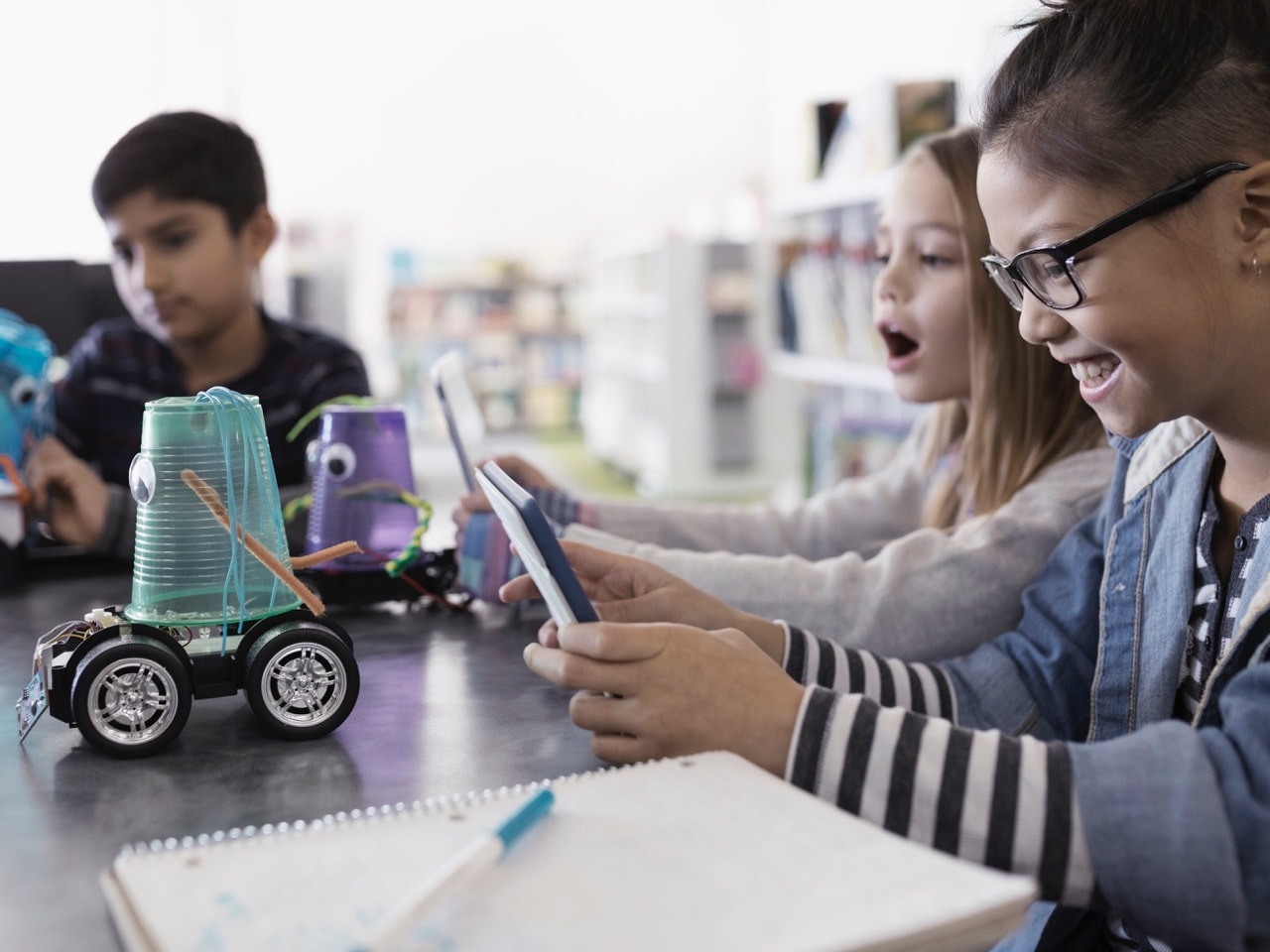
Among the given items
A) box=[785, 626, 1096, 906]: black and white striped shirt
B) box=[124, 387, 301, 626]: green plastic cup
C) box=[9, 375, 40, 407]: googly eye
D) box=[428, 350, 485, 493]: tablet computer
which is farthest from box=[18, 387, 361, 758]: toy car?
box=[9, 375, 40, 407]: googly eye

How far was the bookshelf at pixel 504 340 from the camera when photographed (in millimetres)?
7500

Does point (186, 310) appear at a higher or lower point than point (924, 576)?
higher

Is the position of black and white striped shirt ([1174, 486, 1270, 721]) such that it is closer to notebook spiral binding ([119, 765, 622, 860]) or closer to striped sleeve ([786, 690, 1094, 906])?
striped sleeve ([786, 690, 1094, 906])

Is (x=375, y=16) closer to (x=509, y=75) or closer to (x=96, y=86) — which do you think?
(x=509, y=75)

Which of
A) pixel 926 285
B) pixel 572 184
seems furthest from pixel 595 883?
pixel 572 184

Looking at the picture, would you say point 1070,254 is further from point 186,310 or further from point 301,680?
point 186,310

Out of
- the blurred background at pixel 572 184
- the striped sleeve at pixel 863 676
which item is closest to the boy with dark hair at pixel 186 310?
the striped sleeve at pixel 863 676

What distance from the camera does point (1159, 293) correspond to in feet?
2.40

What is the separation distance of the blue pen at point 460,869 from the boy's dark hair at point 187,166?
3.88 ft

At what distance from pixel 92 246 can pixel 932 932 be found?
5.62 m

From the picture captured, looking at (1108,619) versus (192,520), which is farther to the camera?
(1108,619)

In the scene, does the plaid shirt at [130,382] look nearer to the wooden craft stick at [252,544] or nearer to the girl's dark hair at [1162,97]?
the wooden craft stick at [252,544]

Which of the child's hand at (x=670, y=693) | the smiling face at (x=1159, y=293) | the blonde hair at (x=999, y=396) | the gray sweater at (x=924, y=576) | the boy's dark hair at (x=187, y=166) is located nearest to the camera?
the child's hand at (x=670, y=693)

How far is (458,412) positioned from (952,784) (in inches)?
26.3
